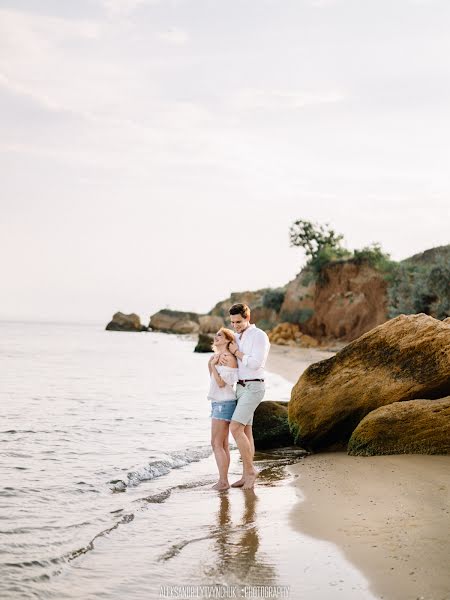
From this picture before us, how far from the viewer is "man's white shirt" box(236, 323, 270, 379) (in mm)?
8094

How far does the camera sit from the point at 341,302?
4147cm

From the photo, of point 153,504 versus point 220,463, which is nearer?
point 153,504

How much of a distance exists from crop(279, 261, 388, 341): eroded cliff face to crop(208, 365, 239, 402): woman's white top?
3098 centimetres

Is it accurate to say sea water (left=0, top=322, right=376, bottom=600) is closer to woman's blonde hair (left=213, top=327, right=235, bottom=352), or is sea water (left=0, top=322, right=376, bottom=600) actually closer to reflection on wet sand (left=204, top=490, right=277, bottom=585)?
reflection on wet sand (left=204, top=490, right=277, bottom=585)

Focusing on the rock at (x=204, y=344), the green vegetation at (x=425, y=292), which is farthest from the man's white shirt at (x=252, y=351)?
the rock at (x=204, y=344)

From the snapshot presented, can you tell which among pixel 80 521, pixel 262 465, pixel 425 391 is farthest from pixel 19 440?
pixel 425 391

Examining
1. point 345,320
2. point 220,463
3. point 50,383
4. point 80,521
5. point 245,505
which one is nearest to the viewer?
point 80,521

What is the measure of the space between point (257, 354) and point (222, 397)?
71 cm

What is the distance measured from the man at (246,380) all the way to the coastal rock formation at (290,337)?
32058 millimetres

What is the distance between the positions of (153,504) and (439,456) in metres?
3.48

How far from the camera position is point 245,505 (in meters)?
7.29

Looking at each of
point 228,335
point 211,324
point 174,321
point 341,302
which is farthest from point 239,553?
point 174,321

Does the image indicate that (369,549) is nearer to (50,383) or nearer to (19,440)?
(19,440)

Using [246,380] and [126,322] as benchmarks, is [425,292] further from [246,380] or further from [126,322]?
[126,322]
